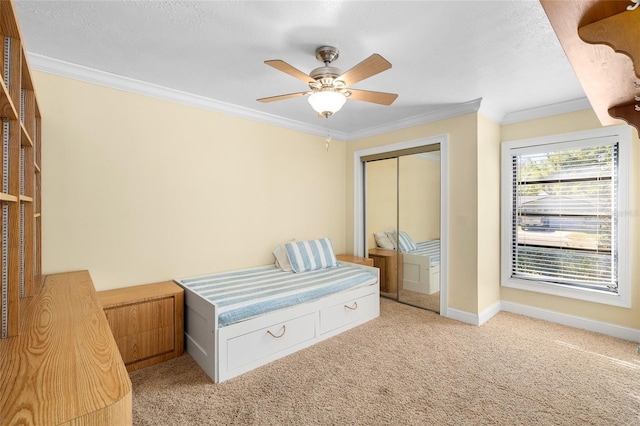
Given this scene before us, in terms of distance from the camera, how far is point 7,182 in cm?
118

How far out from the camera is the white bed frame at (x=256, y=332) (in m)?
2.24

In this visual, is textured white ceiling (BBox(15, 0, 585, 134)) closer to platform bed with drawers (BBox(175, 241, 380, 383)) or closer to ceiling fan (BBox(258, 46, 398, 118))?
ceiling fan (BBox(258, 46, 398, 118))

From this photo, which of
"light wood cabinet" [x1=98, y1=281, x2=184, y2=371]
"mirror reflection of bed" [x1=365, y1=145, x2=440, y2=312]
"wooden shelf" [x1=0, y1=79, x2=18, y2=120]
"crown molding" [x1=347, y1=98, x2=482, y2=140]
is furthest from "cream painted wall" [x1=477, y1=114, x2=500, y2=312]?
"wooden shelf" [x1=0, y1=79, x2=18, y2=120]

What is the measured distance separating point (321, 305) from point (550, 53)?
2.74 meters

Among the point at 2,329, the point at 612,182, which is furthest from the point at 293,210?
the point at 612,182

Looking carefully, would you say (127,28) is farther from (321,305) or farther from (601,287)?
(601,287)

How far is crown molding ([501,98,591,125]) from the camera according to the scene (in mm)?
3125

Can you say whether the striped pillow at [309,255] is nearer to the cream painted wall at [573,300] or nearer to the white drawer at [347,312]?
the white drawer at [347,312]

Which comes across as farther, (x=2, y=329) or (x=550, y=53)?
(x=550, y=53)

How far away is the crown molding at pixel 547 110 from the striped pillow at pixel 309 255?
2.69 m

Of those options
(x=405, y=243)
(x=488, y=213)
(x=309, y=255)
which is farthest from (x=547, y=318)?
(x=309, y=255)

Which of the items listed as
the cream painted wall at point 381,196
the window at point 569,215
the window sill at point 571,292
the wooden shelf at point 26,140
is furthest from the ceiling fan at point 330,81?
the window sill at point 571,292

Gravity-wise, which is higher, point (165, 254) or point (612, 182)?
point (612, 182)

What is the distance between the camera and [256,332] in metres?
2.42
